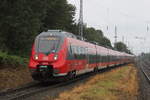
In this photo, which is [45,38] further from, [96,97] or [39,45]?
[96,97]

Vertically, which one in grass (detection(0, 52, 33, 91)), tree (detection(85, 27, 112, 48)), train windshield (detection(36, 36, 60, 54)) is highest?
tree (detection(85, 27, 112, 48))

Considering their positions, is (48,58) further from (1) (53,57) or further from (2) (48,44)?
(2) (48,44)

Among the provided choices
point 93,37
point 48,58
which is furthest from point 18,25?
point 93,37

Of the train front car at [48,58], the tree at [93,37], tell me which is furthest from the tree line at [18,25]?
the tree at [93,37]

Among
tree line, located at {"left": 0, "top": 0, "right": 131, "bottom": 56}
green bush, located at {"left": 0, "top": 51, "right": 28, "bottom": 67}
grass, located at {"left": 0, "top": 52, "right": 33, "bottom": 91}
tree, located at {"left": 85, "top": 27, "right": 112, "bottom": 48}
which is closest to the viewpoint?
grass, located at {"left": 0, "top": 52, "right": 33, "bottom": 91}

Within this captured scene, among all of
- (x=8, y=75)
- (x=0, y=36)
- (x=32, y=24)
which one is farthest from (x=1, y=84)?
(x=32, y=24)

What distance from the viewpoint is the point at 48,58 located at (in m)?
17.0

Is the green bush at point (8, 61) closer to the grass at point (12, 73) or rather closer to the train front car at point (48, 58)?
the grass at point (12, 73)

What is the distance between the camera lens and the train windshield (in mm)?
17350

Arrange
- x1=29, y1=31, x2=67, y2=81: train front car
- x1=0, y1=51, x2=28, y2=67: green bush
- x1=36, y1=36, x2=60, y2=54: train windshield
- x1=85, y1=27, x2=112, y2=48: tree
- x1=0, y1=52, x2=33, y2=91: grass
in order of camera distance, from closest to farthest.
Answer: x1=29, y1=31, x2=67, y2=81: train front car
x1=0, y1=52, x2=33, y2=91: grass
x1=36, y1=36, x2=60, y2=54: train windshield
x1=0, y1=51, x2=28, y2=67: green bush
x1=85, y1=27, x2=112, y2=48: tree

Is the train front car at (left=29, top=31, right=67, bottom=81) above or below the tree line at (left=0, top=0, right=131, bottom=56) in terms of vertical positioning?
below

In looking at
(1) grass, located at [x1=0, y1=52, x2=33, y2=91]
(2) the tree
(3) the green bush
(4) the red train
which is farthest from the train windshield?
(2) the tree

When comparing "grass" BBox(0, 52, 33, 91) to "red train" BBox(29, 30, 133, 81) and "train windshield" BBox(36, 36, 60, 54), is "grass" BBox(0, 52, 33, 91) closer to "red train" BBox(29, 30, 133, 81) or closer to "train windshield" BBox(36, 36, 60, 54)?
"red train" BBox(29, 30, 133, 81)

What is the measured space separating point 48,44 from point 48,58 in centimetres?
109
